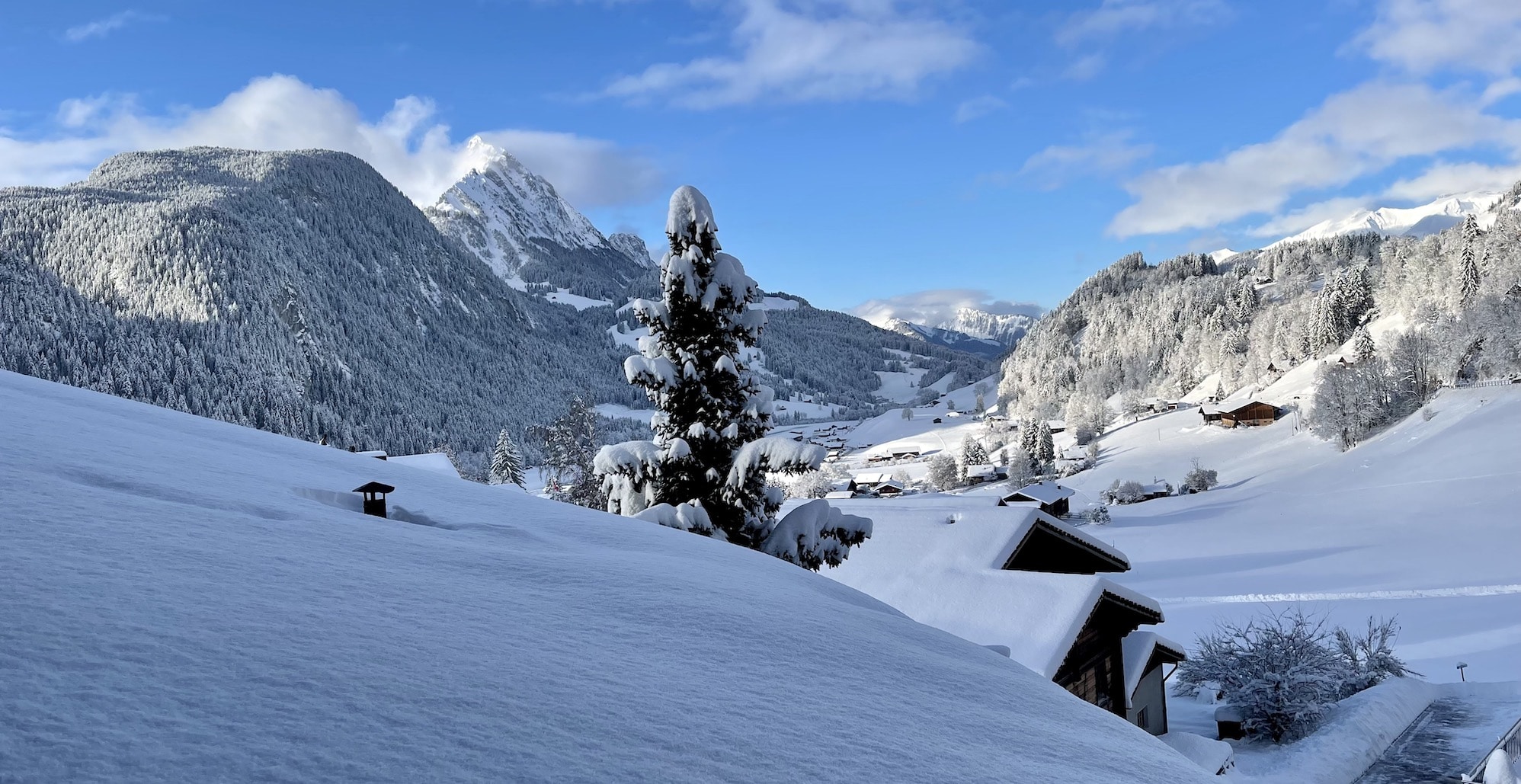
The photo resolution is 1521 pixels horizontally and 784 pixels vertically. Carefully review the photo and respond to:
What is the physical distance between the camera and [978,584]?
15.2 metres

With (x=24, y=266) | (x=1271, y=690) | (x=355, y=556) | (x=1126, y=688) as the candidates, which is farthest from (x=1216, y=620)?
(x=24, y=266)

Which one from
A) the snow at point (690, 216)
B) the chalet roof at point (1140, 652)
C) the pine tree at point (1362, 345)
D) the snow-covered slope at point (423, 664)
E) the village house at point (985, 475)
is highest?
the pine tree at point (1362, 345)

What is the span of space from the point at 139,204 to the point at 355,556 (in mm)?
194448

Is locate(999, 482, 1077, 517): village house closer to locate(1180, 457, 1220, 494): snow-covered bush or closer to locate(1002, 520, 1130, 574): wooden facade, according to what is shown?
locate(1180, 457, 1220, 494): snow-covered bush

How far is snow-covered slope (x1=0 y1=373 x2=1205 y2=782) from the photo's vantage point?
1966 mm

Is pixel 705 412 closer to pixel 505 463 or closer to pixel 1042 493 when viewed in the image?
→ pixel 505 463

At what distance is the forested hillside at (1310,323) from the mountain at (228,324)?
118m

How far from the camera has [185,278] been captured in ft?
443

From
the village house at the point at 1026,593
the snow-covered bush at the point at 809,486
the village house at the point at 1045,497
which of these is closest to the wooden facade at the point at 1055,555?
the village house at the point at 1026,593

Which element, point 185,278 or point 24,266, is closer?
point 24,266

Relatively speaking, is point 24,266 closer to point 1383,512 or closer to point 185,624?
point 185,624

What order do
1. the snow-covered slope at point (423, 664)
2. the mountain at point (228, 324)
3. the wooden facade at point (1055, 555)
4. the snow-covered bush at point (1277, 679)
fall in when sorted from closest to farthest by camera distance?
Answer: the snow-covered slope at point (423, 664)
the snow-covered bush at point (1277, 679)
the wooden facade at point (1055, 555)
the mountain at point (228, 324)

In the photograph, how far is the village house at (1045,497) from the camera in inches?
2435

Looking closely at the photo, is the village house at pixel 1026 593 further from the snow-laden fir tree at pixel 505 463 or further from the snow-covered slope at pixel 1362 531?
the snow-laden fir tree at pixel 505 463
